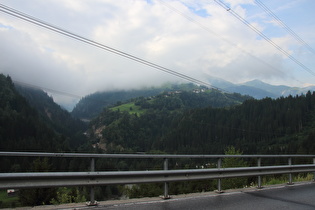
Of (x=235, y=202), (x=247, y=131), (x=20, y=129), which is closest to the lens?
(x=235, y=202)

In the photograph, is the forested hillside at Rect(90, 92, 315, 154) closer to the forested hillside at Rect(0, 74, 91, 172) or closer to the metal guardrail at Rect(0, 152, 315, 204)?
the forested hillside at Rect(0, 74, 91, 172)

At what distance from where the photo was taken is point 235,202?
24.2 ft

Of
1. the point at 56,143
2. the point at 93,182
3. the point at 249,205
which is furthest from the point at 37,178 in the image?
the point at 56,143

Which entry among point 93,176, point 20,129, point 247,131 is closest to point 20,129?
point 20,129

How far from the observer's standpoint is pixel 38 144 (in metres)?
114

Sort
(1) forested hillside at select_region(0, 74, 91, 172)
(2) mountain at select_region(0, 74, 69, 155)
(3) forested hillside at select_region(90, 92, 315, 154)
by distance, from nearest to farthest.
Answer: (1) forested hillside at select_region(0, 74, 91, 172)
(2) mountain at select_region(0, 74, 69, 155)
(3) forested hillside at select_region(90, 92, 315, 154)

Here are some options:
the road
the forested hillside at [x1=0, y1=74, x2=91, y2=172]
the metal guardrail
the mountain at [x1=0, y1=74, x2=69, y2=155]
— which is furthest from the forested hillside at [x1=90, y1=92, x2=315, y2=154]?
the metal guardrail

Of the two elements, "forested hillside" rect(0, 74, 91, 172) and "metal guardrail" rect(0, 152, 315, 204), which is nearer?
"metal guardrail" rect(0, 152, 315, 204)

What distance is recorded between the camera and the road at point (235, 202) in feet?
21.3

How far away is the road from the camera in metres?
6.50

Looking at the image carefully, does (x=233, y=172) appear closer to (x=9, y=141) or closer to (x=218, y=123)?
(x=9, y=141)

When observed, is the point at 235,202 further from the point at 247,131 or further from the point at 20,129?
the point at 247,131

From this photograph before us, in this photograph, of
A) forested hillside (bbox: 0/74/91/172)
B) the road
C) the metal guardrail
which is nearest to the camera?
the metal guardrail

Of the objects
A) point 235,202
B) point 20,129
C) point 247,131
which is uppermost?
point 247,131
